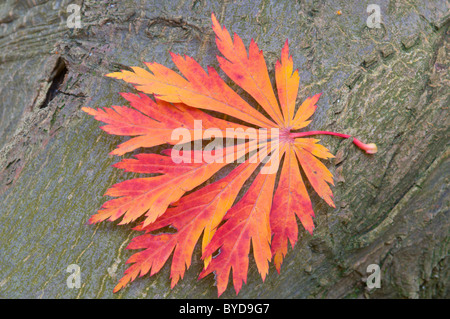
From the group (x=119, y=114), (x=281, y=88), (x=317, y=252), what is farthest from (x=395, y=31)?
(x=119, y=114)

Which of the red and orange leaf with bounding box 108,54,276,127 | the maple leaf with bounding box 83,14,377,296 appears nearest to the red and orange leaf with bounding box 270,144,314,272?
the maple leaf with bounding box 83,14,377,296

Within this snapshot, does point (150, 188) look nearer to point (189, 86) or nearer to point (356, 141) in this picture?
point (189, 86)

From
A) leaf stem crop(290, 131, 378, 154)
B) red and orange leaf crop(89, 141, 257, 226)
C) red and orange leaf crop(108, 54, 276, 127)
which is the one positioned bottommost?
red and orange leaf crop(89, 141, 257, 226)

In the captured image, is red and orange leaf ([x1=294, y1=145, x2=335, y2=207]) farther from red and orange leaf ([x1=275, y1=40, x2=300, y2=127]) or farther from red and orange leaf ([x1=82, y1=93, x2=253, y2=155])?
red and orange leaf ([x1=82, y1=93, x2=253, y2=155])

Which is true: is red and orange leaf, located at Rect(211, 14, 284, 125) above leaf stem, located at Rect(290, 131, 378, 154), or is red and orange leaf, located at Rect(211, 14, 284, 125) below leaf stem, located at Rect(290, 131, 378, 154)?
above

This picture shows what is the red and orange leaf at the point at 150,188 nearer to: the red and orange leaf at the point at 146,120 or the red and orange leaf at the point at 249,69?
the red and orange leaf at the point at 146,120

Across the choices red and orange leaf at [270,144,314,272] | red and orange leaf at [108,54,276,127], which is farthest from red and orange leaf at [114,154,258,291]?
red and orange leaf at [108,54,276,127]

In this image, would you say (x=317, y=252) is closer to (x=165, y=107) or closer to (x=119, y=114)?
(x=165, y=107)
